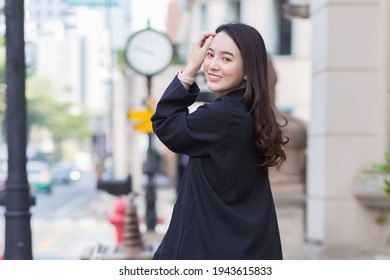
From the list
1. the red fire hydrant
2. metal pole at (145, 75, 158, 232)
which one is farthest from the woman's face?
metal pole at (145, 75, 158, 232)

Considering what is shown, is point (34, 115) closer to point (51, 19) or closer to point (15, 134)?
point (51, 19)

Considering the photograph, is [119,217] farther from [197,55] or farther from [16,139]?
[197,55]

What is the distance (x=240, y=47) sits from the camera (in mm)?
2766

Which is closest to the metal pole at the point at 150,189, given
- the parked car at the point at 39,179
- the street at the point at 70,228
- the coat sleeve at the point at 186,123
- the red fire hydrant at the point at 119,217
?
the street at the point at 70,228

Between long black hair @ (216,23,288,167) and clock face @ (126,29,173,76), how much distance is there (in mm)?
9786

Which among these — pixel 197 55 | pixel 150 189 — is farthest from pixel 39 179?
pixel 197 55

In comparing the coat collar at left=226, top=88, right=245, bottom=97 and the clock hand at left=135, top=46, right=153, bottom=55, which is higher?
the clock hand at left=135, top=46, right=153, bottom=55

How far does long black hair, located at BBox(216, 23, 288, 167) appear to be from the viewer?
275cm

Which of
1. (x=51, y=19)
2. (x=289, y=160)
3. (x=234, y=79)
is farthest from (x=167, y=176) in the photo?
(x=234, y=79)

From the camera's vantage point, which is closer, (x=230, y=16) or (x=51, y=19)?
(x=51, y=19)

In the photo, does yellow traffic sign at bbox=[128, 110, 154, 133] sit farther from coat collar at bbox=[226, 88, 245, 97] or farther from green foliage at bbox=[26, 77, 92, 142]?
green foliage at bbox=[26, 77, 92, 142]

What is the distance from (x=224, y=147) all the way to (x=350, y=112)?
5718 mm

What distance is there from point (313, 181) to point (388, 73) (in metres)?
1.32

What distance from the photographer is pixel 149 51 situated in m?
12.6
